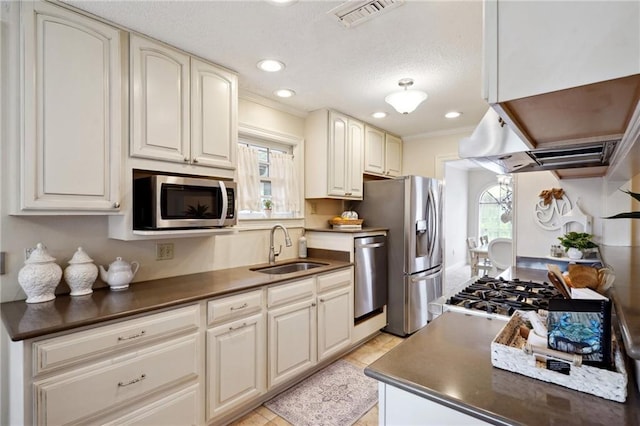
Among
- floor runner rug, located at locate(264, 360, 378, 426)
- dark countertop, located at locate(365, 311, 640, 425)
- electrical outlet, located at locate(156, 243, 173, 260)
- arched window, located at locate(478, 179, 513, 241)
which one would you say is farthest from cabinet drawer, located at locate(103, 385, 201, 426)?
arched window, located at locate(478, 179, 513, 241)

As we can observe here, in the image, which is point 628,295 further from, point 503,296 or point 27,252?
point 27,252

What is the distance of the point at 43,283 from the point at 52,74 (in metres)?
1.05

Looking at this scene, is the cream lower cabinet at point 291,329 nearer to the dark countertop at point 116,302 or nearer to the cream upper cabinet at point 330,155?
the dark countertop at point 116,302

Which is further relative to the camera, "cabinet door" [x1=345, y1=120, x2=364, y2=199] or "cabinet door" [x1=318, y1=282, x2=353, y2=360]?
"cabinet door" [x1=345, y1=120, x2=364, y2=199]

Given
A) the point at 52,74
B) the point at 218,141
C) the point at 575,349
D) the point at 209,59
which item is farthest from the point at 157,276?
the point at 575,349

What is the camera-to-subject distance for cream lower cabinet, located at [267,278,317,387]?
7.53 ft

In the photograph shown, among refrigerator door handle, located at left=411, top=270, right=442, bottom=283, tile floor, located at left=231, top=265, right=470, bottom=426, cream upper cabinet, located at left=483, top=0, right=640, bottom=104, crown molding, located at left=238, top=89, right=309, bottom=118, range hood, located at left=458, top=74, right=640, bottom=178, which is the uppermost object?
crown molding, located at left=238, top=89, right=309, bottom=118

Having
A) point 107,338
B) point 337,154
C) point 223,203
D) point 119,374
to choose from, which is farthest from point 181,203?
point 337,154

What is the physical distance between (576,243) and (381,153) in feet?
7.57

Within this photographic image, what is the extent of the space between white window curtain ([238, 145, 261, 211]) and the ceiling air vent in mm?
1460

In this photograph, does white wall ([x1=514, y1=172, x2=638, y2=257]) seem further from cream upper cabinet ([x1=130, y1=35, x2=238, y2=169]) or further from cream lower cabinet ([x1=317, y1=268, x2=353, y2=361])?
cream upper cabinet ([x1=130, y1=35, x2=238, y2=169])

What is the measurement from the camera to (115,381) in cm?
151

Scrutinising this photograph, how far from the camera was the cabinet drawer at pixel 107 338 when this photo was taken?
1335mm

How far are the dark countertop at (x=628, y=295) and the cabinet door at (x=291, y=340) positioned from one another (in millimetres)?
1861
